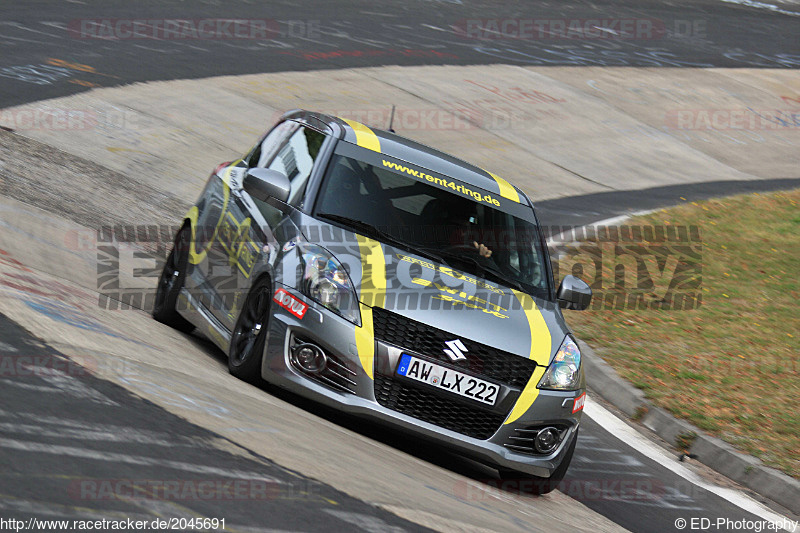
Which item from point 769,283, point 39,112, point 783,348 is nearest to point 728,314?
point 783,348

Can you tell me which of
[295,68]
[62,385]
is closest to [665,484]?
[62,385]

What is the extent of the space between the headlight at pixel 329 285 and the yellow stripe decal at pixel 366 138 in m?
1.42

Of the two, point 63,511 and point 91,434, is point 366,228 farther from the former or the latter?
point 63,511

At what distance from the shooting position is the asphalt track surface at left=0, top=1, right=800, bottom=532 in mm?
4480

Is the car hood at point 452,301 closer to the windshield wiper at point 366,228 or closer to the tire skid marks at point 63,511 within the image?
the windshield wiper at point 366,228

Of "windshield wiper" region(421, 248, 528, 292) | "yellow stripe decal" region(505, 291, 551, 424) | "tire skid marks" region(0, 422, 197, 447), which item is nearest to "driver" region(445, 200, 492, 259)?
"windshield wiper" region(421, 248, 528, 292)

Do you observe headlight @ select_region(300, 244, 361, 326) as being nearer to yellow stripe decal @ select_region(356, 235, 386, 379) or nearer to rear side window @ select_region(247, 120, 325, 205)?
yellow stripe decal @ select_region(356, 235, 386, 379)

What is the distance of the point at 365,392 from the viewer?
611cm

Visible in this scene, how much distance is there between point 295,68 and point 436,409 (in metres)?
14.9

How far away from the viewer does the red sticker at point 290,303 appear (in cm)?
626

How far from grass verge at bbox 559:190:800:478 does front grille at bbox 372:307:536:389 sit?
9.02ft

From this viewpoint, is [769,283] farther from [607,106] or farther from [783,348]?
[607,106]

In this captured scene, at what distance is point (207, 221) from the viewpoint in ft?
26.6

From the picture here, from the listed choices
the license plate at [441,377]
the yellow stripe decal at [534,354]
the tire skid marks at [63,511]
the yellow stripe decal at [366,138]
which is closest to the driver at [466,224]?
the yellow stripe decal at [534,354]
